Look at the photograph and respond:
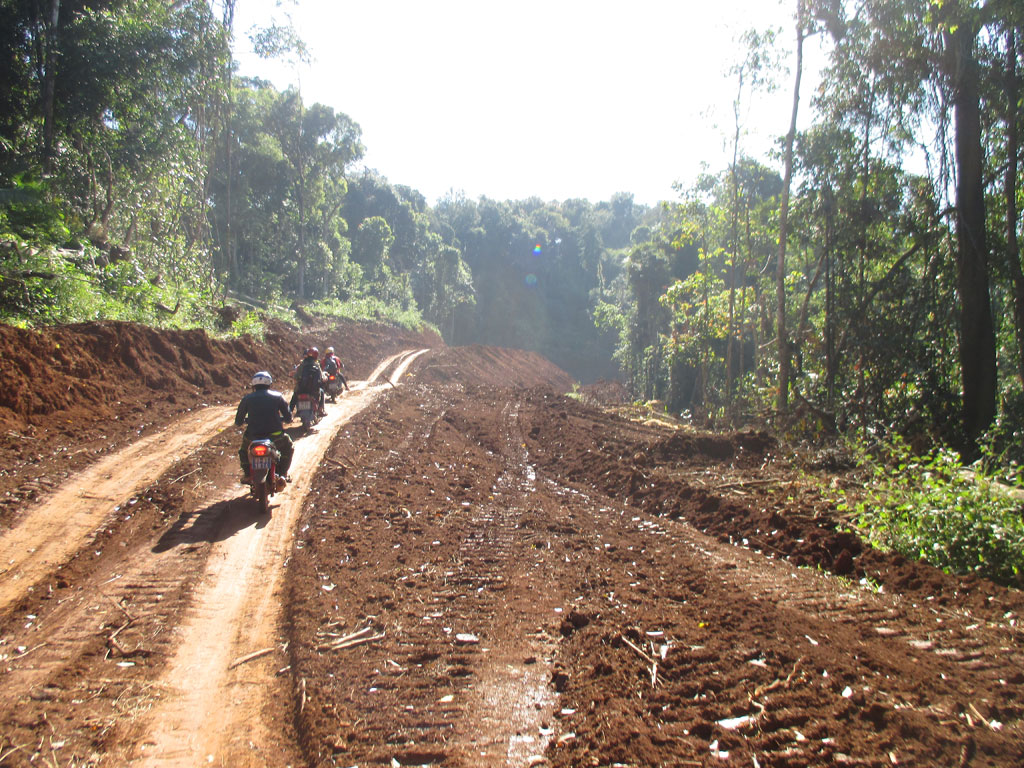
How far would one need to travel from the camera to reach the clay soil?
3.26 metres

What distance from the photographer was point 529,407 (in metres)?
19.6

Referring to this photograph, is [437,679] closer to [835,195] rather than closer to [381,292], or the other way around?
[835,195]

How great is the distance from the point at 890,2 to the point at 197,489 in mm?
16498

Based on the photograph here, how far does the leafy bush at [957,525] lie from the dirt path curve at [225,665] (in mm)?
5941

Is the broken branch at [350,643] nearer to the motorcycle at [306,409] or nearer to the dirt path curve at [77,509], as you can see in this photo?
the dirt path curve at [77,509]

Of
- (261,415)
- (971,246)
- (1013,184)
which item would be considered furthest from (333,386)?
(1013,184)

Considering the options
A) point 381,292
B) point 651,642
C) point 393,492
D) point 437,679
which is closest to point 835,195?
point 393,492

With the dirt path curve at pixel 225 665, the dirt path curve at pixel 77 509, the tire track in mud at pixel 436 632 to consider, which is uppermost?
the dirt path curve at pixel 77 509

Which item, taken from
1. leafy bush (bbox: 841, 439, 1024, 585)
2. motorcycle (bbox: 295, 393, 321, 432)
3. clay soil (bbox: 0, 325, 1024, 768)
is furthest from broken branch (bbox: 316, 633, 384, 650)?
motorcycle (bbox: 295, 393, 321, 432)

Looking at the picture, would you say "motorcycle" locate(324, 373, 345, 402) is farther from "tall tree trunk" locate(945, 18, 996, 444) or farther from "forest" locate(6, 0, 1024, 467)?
"tall tree trunk" locate(945, 18, 996, 444)

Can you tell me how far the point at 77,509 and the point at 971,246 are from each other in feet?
52.0

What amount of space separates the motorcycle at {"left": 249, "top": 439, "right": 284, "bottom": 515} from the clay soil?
0.30m

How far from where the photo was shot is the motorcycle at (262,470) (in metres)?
7.68

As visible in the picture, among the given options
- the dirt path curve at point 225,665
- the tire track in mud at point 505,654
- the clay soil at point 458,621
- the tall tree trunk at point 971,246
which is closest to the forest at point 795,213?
the tall tree trunk at point 971,246
